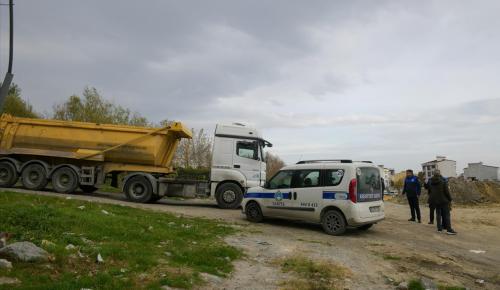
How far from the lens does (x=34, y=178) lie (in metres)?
15.6

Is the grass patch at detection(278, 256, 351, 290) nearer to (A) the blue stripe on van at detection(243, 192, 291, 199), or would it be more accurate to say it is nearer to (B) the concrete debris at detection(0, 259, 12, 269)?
(B) the concrete debris at detection(0, 259, 12, 269)

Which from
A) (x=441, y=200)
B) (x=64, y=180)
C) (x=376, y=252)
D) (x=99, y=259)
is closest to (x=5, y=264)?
(x=99, y=259)

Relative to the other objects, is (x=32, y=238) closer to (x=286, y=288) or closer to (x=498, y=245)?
(x=286, y=288)

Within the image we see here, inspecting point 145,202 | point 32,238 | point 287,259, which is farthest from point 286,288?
point 145,202

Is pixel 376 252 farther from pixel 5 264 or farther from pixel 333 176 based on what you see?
pixel 5 264

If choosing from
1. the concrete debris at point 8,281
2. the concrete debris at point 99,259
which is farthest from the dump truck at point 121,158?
the concrete debris at point 8,281

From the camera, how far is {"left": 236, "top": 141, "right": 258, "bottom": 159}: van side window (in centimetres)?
1524

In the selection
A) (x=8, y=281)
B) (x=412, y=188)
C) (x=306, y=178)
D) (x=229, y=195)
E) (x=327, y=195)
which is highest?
(x=306, y=178)

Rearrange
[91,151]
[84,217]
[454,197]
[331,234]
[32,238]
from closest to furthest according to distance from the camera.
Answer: [32,238], [84,217], [331,234], [91,151], [454,197]

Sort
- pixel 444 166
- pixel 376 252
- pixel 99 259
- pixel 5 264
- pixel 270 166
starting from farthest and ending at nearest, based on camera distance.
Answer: pixel 270 166, pixel 444 166, pixel 376 252, pixel 99 259, pixel 5 264

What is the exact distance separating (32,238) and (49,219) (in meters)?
1.12

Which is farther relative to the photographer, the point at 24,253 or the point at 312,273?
the point at 312,273

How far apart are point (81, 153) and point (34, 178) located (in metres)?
2.17

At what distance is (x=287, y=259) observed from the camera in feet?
24.1
